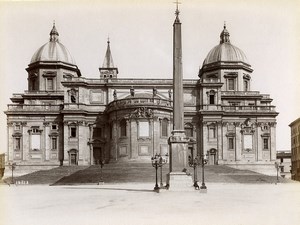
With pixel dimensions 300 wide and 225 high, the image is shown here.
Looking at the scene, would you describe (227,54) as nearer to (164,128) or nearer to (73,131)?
(164,128)

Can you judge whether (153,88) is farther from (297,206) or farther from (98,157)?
(297,206)

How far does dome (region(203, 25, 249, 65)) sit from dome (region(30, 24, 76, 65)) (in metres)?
19.4

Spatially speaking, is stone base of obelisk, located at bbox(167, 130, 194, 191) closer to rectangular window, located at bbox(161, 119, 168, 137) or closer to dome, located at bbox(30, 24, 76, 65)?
rectangular window, located at bbox(161, 119, 168, 137)

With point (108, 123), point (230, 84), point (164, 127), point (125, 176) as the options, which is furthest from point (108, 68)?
point (125, 176)

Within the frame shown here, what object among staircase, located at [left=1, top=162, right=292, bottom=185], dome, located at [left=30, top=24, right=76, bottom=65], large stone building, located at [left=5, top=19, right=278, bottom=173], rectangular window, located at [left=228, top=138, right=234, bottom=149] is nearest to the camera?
staircase, located at [left=1, top=162, right=292, bottom=185]

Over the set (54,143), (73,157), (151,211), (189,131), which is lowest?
(151,211)

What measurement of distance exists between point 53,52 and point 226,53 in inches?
909

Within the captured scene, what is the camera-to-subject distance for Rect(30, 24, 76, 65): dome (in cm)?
6969

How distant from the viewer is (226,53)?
70.7m

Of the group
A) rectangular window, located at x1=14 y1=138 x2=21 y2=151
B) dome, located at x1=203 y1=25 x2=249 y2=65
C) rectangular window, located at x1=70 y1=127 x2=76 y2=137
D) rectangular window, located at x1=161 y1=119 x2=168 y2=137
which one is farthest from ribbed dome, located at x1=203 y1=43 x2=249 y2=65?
rectangular window, located at x1=14 y1=138 x2=21 y2=151

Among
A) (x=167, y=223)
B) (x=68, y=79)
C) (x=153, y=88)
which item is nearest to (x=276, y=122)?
(x=153, y=88)

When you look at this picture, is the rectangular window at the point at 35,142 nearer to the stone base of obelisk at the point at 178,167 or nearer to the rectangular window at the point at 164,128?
the rectangular window at the point at 164,128

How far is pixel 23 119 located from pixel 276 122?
31.5 metres

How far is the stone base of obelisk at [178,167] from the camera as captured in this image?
111 feet
